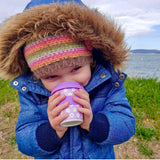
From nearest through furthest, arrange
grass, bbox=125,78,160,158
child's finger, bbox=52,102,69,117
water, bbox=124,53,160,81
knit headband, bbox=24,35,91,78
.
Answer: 1. child's finger, bbox=52,102,69,117
2. knit headband, bbox=24,35,91,78
3. grass, bbox=125,78,160,158
4. water, bbox=124,53,160,81

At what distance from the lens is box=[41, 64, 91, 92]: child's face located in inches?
50.8

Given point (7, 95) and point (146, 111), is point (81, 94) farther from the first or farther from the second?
point (7, 95)

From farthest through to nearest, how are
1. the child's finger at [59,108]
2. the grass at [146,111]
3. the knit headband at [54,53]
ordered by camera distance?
the grass at [146,111] → the knit headband at [54,53] → the child's finger at [59,108]

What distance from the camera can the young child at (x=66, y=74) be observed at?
49.8 inches

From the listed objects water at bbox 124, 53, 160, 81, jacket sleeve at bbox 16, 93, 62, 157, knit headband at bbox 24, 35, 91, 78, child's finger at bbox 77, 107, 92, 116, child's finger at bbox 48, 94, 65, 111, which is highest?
knit headband at bbox 24, 35, 91, 78

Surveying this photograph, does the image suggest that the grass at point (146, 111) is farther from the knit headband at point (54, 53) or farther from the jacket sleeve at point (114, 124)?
the knit headband at point (54, 53)

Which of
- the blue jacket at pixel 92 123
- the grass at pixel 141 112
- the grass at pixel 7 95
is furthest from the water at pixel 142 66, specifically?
the blue jacket at pixel 92 123

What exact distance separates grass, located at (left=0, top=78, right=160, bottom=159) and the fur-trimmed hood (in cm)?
138

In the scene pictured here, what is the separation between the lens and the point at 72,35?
1263 millimetres

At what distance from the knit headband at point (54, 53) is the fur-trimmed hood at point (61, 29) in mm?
45

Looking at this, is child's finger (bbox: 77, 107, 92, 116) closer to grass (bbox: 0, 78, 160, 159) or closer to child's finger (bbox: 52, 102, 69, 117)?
child's finger (bbox: 52, 102, 69, 117)

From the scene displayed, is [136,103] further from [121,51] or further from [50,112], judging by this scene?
[50,112]

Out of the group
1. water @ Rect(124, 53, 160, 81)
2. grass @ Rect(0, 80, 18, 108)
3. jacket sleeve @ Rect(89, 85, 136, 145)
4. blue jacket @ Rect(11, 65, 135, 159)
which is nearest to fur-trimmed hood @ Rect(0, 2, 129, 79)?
blue jacket @ Rect(11, 65, 135, 159)

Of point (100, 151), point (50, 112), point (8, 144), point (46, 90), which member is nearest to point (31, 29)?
point (46, 90)
